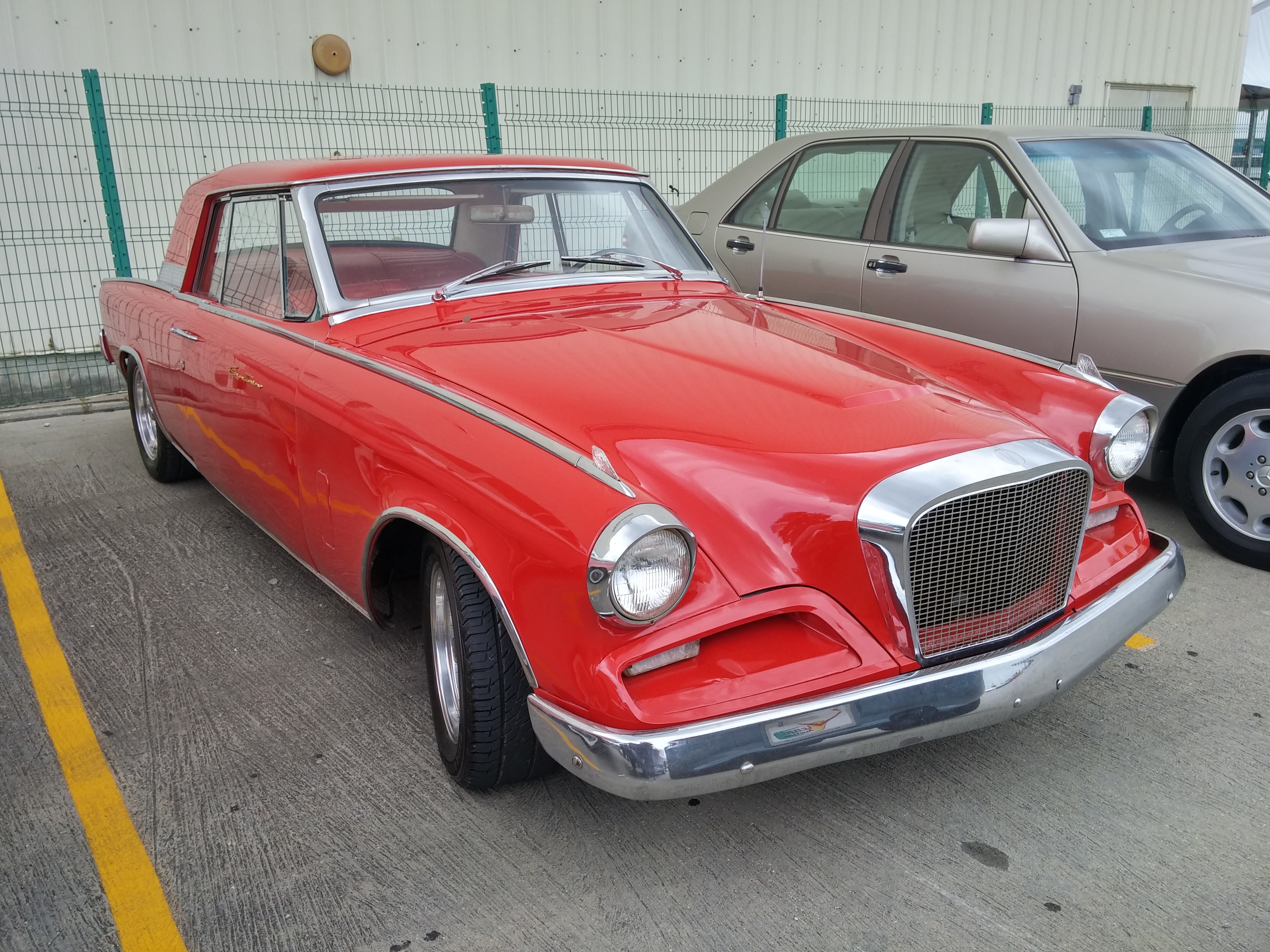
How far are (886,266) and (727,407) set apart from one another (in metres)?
2.78

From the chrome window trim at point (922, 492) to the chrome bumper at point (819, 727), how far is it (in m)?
0.09

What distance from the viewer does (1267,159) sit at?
11.6 m

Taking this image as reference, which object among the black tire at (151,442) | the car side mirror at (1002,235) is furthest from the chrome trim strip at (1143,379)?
the black tire at (151,442)

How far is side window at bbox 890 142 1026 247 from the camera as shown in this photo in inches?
185

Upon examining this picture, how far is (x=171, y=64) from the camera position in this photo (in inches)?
323

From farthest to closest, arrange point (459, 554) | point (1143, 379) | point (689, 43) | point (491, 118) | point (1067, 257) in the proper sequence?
point (689, 43)
point (491, 118)
point (1067, 257)
point (1143, 379)
point (459, 554)

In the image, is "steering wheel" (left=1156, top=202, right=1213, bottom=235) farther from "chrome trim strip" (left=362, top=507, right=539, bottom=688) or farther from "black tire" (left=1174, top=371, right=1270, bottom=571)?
"chrome trim strip" (left=362, top=507, right=539, bottom=688)

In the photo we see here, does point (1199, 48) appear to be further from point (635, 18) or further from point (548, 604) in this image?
point (548, 604)

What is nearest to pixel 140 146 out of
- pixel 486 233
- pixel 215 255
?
pixel 215 255

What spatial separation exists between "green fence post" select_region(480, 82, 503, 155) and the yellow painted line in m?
5.00

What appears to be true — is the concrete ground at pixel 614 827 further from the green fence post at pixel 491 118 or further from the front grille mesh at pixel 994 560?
the green fence post at pixel 491 118

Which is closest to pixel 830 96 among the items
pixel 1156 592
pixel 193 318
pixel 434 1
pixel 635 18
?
pixel 635 18

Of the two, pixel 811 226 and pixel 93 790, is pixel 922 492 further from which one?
pixel 811 226

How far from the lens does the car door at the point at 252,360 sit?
10.4 ft
